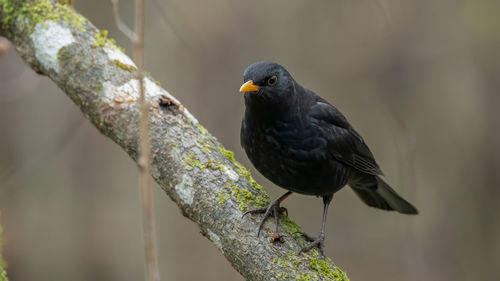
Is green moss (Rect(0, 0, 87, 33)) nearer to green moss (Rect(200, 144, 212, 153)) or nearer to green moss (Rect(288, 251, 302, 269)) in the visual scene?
green moss (Rect(200, 144, 212, 153))

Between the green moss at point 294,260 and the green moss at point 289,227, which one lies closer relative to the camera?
the green moss at point 294,260

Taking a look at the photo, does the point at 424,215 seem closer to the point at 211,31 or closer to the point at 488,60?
the point at 488,60

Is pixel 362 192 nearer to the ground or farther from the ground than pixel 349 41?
nearer to the ground

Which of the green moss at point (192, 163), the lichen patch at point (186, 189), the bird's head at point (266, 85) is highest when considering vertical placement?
the bird's head at point (266, 85)

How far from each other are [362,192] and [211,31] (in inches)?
169

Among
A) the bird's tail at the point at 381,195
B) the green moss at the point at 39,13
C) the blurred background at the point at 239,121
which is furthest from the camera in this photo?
the blurred background at the point at 239,121

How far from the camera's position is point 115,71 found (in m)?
3.71

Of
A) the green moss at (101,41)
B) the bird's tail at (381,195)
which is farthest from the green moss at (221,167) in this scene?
the bird's tail at (381,195)

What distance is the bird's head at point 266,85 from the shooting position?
3811 millimetres

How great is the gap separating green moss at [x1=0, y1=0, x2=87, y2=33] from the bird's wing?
6.34 feet

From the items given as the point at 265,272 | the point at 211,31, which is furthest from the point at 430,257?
the point at 265,272

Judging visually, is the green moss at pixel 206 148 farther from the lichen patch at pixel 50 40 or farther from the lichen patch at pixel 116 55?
the lichen patch at pixel 50 40

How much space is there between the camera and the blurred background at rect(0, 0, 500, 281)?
8070 mm

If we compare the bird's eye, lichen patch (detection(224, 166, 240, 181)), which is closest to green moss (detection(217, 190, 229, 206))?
lichen patch (detection(224, 166, 240, 181))
